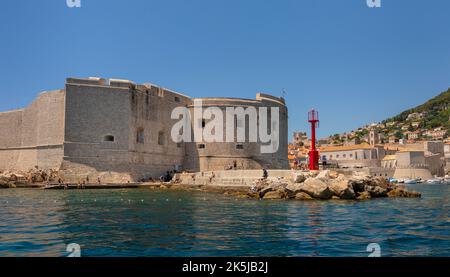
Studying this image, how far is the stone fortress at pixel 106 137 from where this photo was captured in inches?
967

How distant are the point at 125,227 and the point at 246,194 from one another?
10302mm

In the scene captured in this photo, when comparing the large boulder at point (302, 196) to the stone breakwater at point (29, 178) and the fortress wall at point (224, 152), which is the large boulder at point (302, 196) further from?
the stone breakwater at point (29, 178)

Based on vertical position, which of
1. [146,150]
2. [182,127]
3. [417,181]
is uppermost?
[182,127]

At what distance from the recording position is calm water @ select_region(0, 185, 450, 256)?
5930mm

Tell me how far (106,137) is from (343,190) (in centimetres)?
1610

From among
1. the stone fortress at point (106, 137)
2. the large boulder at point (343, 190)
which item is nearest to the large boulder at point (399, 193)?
the large boulder at point (343, 190)

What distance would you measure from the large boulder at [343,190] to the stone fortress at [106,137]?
14.2m

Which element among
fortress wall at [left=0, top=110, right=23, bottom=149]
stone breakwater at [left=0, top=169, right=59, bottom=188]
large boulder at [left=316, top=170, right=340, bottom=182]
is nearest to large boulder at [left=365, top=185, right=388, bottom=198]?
large boulder at [left=316, top=170, right=340, bottom=182]

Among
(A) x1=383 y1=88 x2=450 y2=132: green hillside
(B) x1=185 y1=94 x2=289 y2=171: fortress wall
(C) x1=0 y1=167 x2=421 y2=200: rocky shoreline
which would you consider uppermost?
(A) x1=383 y1=88 x2=450 y2=132: green hillside

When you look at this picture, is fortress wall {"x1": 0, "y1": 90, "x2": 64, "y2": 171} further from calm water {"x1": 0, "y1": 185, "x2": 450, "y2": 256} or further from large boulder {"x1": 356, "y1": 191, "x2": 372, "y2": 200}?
large boulder {"x1": 356, "y1": 191, "x2": 372, "y2": 200}

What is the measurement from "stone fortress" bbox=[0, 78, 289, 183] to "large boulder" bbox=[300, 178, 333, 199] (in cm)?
1332
